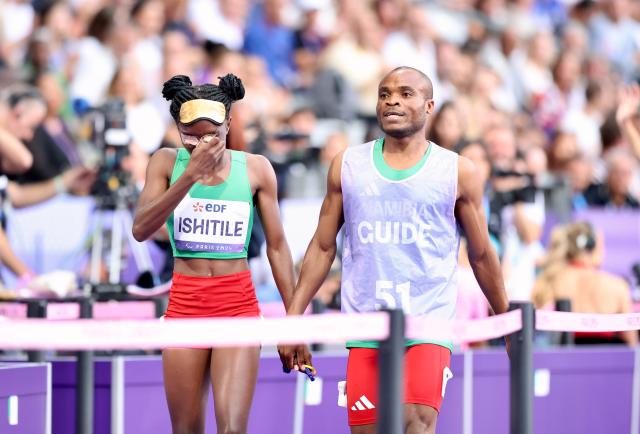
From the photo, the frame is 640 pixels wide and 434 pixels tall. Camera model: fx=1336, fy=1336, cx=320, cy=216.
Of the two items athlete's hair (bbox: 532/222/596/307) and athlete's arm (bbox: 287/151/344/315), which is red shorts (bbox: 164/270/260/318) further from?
athlete's hair (bbox: 532/222/596/307)

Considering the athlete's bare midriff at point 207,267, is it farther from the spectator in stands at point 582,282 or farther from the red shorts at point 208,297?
the spectator in stands at point 582,282

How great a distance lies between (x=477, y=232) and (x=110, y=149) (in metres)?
4.59

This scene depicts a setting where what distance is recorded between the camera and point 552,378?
29.3 ft

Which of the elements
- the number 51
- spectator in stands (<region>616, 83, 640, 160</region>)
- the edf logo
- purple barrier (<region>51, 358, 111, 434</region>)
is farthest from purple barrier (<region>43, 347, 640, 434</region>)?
the number 51

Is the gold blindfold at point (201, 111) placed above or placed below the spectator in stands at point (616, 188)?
below

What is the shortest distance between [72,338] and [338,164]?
5.45 ft

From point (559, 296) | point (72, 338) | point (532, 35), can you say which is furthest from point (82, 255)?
point (532, 35)

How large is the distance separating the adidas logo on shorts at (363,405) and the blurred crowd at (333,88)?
361 cm

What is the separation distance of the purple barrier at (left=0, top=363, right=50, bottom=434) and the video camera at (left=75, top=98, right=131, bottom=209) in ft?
10.0

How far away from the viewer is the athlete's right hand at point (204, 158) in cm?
554

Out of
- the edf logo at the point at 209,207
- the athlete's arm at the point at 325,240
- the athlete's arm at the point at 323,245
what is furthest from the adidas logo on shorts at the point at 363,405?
the edf logo at the point at 209,207

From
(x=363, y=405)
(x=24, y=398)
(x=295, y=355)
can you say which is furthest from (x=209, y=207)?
(x=24, y=398)

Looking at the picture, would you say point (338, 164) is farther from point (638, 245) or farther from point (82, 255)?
point (638, 245)

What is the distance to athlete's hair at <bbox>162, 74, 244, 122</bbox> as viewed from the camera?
19.4ft
